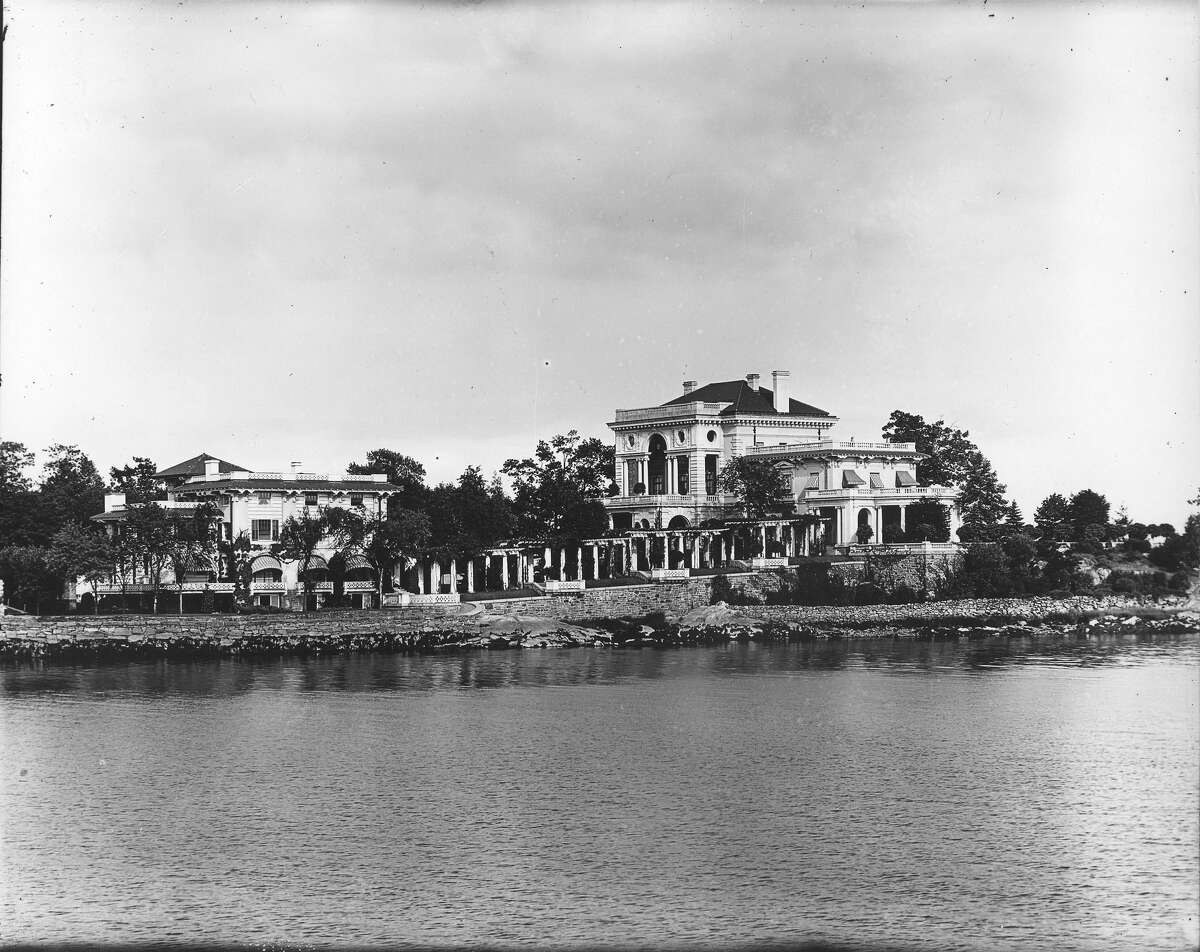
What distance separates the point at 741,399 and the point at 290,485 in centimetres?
3399

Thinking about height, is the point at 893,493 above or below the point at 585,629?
above

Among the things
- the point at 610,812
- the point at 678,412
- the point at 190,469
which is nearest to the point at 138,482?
the point at 190,469

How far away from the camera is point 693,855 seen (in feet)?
105

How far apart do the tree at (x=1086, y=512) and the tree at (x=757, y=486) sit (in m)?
17.3

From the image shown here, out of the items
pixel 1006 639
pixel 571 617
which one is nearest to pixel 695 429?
pixel 571 617

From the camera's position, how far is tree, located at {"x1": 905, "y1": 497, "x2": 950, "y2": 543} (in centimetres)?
→ 9581

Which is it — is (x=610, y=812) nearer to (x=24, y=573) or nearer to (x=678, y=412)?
(x=24, y=573)

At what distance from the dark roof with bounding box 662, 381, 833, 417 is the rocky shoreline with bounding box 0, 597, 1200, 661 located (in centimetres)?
2129

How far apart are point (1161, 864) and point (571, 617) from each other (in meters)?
54.6

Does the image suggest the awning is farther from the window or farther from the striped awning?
the window

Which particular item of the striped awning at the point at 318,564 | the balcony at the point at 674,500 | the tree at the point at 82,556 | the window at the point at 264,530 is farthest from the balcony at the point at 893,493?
the tree at the point at 82,556

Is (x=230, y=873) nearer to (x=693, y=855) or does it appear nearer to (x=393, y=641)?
(x=693, y=855)

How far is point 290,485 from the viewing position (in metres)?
86.4

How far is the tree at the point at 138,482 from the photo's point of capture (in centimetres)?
8506
